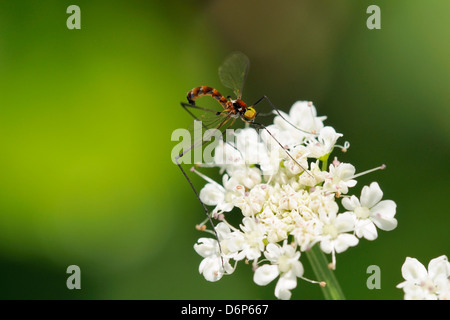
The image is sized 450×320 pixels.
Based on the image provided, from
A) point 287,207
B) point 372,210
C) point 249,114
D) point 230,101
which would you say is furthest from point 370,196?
point 230,101

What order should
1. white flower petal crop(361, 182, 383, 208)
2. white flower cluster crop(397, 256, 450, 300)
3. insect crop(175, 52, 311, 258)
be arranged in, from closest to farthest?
white flower cluster crop(397, 256, 450, 300) → white flower petal crop(361, 182, 383, 208) → insect crop(175, 52, 311, 258)

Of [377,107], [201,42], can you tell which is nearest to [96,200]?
[201,42]

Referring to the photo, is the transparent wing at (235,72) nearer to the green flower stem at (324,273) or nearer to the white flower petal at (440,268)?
the green flower stem at (324,273)

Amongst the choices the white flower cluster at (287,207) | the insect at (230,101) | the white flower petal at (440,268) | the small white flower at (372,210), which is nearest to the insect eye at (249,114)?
the insect at (230,101)

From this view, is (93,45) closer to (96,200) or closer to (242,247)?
(96,200)

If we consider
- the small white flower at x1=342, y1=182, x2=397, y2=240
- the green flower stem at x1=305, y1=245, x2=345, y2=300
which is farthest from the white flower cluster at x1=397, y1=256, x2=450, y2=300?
the green flower stem at x1=305, y1=245, x2=345, y2=300

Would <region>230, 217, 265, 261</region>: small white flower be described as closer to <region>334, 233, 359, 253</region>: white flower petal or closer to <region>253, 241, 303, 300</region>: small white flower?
<region>253, 241, 303, 300</region>: small white flower

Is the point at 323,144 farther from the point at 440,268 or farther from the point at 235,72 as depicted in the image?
the point at 235,72
